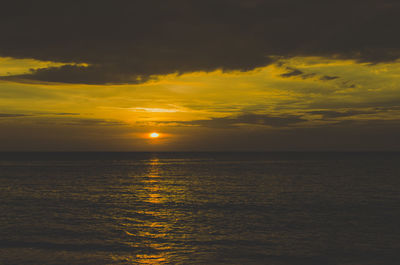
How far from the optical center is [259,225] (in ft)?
90.6

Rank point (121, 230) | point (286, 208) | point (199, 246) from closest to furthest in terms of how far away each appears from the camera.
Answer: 1. point (199, 246)
2. point (121, 230)
3. point (286, 208)

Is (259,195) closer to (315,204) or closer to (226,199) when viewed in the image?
(226,199)

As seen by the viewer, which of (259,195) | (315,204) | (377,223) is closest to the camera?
(377,223)

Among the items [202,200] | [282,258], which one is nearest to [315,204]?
[202,200]

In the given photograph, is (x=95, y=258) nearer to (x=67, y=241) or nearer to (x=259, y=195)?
(x=67, y=241)

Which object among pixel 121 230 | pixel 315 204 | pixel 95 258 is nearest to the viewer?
pixel 95 258

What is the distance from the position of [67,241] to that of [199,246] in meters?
8.39

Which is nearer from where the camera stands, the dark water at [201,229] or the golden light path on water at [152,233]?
the golden light path on water at [152,233]

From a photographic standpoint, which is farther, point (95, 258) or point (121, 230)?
point (121, 230)

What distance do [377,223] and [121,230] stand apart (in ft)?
63.2

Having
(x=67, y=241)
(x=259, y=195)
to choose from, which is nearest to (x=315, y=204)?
(x=259, y=195)

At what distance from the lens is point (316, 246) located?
2205 centimetres

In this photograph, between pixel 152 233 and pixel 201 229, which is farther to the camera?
pixel 201 229

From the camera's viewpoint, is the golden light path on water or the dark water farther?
the dark water
